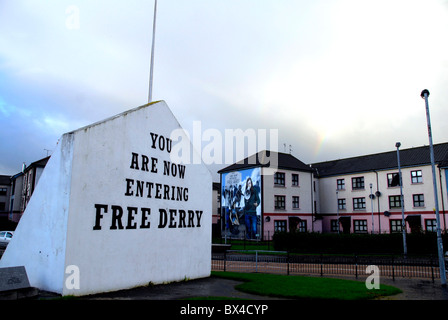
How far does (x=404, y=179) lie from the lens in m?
43.1

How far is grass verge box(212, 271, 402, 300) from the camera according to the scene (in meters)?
11.3

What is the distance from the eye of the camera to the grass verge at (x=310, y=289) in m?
11.3

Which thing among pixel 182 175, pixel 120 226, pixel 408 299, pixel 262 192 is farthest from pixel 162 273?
pixel 262 192

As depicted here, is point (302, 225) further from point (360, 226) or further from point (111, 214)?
point (111, 214)

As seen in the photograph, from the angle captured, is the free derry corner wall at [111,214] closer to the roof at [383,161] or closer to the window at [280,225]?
the window at [280,225]

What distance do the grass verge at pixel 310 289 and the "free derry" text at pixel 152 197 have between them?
3948mm

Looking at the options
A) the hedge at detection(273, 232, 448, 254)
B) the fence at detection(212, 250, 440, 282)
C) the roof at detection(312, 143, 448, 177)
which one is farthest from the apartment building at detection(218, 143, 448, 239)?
the fence at detection(212, 250, 440, 282)

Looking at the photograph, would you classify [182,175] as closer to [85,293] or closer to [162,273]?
[162,273]

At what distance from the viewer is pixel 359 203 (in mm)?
47562

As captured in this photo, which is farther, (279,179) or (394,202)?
(279,179)

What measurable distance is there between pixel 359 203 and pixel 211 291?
40.0 metres
